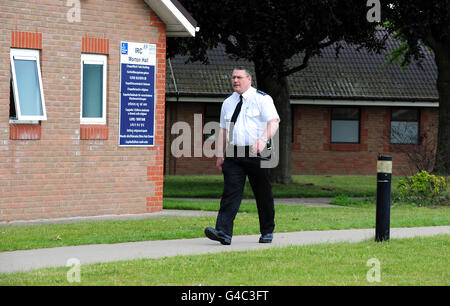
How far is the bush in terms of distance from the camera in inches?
699

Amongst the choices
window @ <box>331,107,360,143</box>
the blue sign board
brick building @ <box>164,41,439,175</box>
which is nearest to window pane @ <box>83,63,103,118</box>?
the blue sign board

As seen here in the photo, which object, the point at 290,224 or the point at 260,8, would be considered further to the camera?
the point at 260,8

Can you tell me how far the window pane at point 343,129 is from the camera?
34.2m

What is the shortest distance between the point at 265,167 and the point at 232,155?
0.42 metres

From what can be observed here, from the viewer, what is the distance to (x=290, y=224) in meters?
13.0

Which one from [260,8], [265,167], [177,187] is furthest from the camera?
[177,187]

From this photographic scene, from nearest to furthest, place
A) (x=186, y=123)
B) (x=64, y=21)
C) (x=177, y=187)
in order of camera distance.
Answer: (x=64, y=21), (x=177, y=187), (x=186, y=123)

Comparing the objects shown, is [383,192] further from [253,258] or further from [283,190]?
[283,190]

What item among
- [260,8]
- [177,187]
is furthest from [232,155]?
[177,187]

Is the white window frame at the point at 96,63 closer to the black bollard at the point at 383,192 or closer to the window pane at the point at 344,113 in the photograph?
the black bollard at the point at 383,192

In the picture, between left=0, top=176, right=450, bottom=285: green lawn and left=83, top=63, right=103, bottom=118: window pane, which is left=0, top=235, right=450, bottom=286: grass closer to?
left=0, top=176, right=450, bottom=285: green lawn

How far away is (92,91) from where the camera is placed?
14.9 metres
